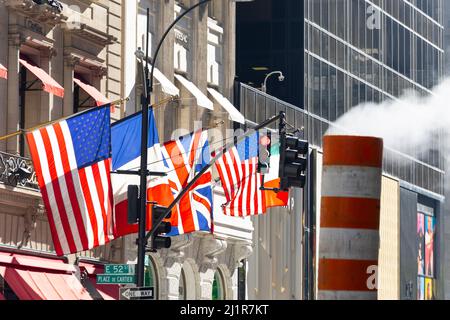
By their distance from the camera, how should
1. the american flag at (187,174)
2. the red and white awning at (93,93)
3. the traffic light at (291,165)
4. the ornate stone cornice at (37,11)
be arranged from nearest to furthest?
1. the traffic light at (291,165)
2. the ornate stone cornice at (37,11)
3. the american flag at (187,174)
4. the red and white awning at (93,93)

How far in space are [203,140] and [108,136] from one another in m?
6.92

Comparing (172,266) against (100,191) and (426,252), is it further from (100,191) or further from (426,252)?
(426,252)

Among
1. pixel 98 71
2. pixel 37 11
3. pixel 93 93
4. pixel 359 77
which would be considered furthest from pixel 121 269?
pixel 359 77

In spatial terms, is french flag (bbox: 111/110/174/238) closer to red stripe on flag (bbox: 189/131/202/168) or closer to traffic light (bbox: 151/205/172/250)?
red stripe on flag (bbox: 189/131/202/168)

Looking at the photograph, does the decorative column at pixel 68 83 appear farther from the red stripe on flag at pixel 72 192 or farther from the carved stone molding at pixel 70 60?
the red stripe on flag at pixel 72 192

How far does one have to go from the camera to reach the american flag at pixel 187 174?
3575 cm

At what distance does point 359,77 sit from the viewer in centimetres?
7600

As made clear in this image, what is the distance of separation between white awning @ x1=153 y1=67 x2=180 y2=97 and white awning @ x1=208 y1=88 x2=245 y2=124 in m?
6.16

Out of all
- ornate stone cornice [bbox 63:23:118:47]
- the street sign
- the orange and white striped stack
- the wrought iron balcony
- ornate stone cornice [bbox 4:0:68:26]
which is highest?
ornate stone cornice [bbox 63:23:118:47]

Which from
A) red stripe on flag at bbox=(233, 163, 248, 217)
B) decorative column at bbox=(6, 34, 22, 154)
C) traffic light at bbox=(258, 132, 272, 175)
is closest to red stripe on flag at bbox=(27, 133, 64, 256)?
decorative column at bbox=(6, 34, 22, 154)

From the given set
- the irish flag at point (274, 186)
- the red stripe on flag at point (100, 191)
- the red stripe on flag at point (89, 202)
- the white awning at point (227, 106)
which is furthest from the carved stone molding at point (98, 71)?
the white awning at point (227, 106)

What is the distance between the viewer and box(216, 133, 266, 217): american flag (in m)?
41.2

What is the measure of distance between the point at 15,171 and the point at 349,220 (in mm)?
24934

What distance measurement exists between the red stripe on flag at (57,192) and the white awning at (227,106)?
2174 cm
